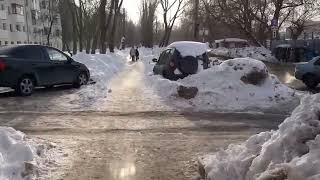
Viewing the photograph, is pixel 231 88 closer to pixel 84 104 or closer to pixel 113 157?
pixel 84 104

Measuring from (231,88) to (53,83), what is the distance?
19.5 feet

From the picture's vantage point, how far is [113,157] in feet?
24.3

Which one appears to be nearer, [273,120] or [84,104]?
[273,120]

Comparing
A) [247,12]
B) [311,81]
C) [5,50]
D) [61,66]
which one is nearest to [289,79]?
[311,81]

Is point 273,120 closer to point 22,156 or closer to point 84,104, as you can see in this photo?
point 84,104

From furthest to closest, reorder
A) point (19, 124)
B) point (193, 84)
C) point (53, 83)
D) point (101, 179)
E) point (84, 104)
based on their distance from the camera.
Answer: point (53, 83) → point (193, 84) → point (84, 104) → point (19, 124) → point (101, 179)

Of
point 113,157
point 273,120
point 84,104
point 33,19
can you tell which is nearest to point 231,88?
point 273,120

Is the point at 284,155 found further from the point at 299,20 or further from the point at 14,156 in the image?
the point at 299,20

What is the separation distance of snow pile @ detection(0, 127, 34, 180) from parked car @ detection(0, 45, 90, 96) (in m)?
7.13

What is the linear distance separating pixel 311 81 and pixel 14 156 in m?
14.8

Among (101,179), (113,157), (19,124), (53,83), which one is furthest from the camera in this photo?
(53,83)

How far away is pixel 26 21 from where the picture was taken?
88.2 metres

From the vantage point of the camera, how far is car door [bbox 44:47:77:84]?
1587 cm

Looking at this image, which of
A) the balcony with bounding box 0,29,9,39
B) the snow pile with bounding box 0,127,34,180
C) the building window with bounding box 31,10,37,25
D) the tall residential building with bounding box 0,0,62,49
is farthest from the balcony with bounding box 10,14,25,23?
the snow pile with bounding box 0,127,34,180
